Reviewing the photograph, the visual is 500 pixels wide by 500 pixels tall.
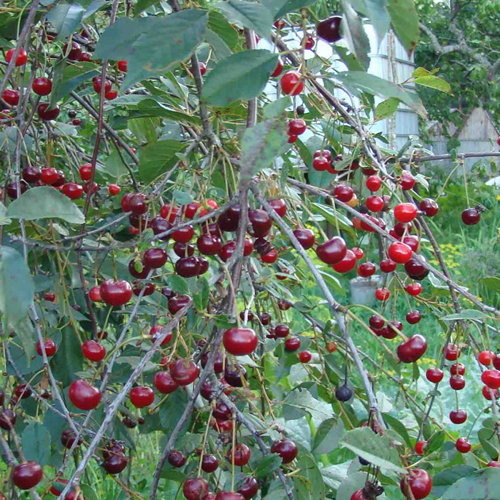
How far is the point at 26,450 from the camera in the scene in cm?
81

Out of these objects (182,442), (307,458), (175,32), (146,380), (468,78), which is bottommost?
(468,78)

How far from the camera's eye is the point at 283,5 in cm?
56

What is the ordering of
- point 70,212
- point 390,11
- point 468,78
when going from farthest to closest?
point 468,78
point 70,212
point 390,11

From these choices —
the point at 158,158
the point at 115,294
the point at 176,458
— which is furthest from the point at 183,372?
the point at 158,158

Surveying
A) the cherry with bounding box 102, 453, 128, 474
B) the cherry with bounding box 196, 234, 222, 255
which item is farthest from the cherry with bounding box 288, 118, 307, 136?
the cherry with bounding box 102, 453, 128, 474

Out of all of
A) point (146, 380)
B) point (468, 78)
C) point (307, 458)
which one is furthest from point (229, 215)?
point (468, 78)

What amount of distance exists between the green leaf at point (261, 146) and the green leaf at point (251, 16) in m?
0.08

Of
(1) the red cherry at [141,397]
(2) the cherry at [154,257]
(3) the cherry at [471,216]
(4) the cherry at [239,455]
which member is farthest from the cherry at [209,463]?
(3) the cherry at [471,216]

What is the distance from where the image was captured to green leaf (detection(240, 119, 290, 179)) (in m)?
0.52

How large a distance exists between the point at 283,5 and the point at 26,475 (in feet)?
1.78

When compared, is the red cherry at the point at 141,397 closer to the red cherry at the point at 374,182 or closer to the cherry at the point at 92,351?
the cherry at the point at 92,351

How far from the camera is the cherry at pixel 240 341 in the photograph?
0.60 meters

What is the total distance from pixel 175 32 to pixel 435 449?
1.92 ft

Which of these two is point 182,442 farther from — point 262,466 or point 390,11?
point 390,11
